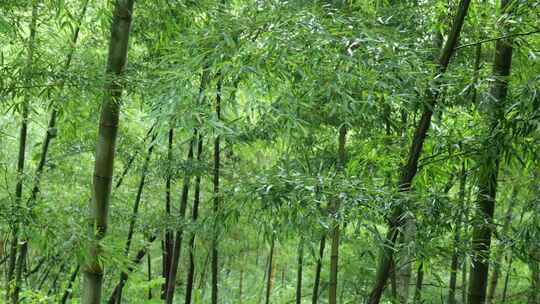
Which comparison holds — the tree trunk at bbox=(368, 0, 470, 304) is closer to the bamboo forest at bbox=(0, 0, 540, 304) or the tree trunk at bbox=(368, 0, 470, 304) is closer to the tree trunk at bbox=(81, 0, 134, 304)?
the bamboo forest at bbox=(0, 0, 540, 304)

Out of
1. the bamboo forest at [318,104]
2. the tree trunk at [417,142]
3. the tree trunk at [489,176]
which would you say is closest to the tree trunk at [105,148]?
the bamboo forest at [318,104]

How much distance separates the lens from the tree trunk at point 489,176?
2395mm

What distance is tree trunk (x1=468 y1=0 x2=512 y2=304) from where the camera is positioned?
239 centimetres

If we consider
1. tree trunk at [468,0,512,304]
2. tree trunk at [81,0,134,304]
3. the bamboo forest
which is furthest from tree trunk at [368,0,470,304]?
tree trunk at [81,0,134,304]

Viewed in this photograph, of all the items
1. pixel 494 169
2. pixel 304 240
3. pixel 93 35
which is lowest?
pixel 304 240

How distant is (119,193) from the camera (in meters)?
5.75

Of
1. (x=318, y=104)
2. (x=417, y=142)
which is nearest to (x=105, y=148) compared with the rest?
(x=318, y=104)

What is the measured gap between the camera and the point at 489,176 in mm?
2520

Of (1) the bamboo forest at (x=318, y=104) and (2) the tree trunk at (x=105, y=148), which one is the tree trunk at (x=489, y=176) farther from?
(2) the tree trunk at (x=105, y=148)

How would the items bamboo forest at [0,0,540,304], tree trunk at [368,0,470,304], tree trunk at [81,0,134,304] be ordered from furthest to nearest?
tree trunk at [81,0,134,304] → tree trunk at [368,0,470,304] → bamboo forest at [0,0,540,304]

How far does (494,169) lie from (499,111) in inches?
10.0

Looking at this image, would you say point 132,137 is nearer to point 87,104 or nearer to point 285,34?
point 87,104

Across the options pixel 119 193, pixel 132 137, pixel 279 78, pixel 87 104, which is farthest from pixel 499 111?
pixel 119 193

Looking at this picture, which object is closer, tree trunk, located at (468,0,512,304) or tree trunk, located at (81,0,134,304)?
tree trunk, located at (468,0,512,304)
